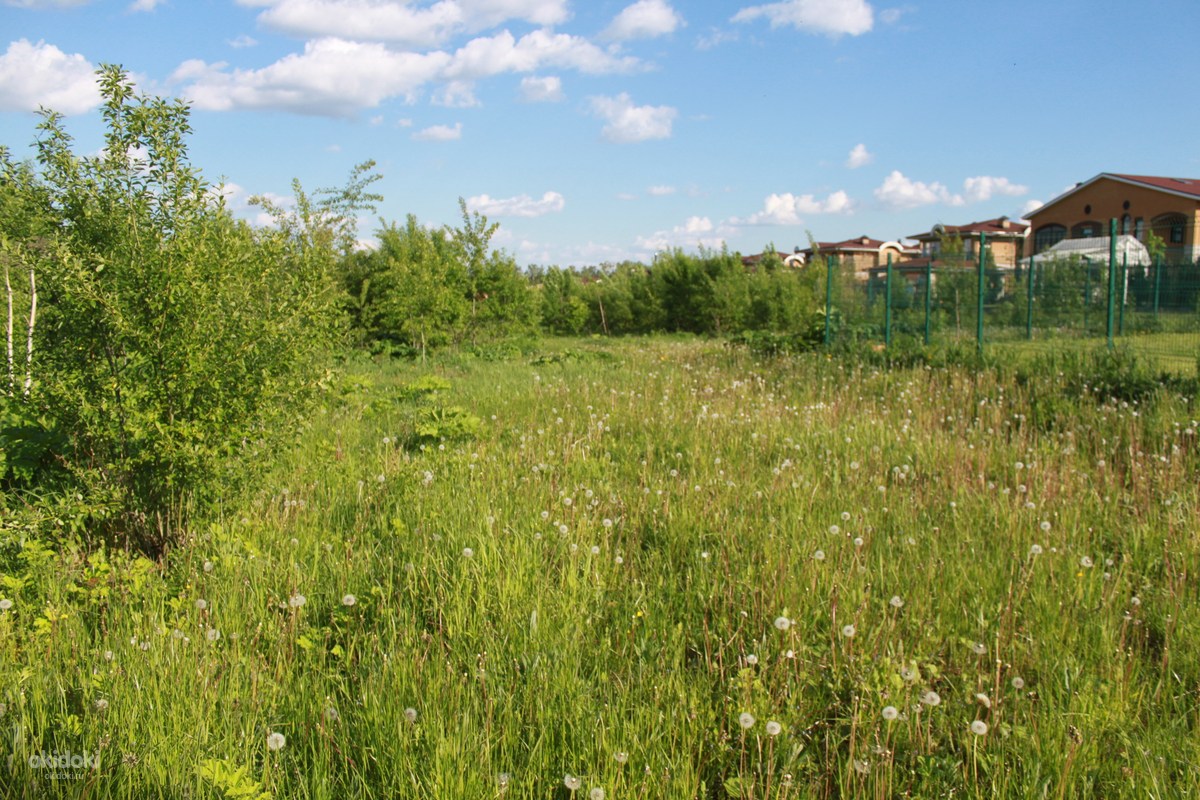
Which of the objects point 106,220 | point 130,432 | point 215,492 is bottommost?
point 215,492

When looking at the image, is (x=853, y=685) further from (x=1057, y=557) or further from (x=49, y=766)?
(x=49, y=766)

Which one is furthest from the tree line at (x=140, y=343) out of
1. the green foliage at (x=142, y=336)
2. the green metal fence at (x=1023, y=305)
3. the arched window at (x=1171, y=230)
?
the arched window at (x=1171, y=230)

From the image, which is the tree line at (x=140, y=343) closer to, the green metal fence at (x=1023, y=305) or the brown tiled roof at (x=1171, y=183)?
the green metal fence at (x=1023, y=305)

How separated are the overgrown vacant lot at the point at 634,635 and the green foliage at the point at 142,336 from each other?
39 centimetres

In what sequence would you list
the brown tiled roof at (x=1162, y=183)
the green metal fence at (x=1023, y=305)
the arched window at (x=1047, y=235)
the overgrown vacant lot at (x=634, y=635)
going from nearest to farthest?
the overgrown vacant lot at (x=634, y=635)
the green metal fence at (x=1023, y=305)
the brown tiled roof at (x=1162, y=183)
the arched window at (x=1047, y=235)

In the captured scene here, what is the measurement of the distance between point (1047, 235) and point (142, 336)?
5913cm

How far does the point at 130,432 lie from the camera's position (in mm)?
3471

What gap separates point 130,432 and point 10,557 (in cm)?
70

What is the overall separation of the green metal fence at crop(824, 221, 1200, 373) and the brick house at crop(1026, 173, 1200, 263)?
2642 cm

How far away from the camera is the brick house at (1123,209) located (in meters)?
41.3

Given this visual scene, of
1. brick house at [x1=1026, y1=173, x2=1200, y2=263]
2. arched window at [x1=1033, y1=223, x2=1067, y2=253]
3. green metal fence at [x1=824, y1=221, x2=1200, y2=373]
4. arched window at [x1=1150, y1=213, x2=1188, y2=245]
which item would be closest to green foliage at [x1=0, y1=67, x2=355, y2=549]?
Result: green metal fence at [x1=824, y1=221, x2=1200, y2=373]

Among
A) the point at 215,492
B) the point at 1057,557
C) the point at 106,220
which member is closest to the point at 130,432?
the point at 215,492

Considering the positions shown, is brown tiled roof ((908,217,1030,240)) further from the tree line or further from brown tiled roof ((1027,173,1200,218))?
the tree line

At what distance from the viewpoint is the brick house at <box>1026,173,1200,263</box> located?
41.3m
